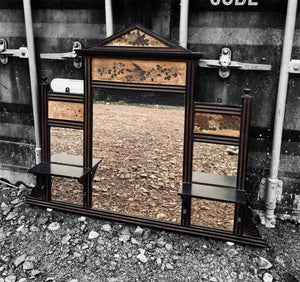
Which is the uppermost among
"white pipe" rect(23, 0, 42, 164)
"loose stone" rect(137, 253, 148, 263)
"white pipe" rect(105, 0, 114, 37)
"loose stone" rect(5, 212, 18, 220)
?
"white pipe" rect(105, 0, 114, 37)

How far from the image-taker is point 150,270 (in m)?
2.97

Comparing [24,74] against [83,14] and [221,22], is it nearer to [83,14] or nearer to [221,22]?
[83,14]

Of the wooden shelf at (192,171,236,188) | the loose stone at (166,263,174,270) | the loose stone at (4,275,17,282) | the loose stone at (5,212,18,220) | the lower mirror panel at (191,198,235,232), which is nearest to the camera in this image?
the loose stone at (4,275,17,282)

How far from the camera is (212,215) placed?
3.62 metres

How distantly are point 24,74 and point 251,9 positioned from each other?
9.82 feet

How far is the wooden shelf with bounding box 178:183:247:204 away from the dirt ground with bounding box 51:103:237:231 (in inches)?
17.3

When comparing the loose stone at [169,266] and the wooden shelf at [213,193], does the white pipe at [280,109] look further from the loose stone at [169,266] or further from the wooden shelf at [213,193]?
the loose stone at [169,266]

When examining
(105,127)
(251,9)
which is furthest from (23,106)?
(251,9)

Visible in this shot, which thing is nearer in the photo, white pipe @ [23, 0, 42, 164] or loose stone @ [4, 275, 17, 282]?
loose stone @ [4, 275, 17, 282]

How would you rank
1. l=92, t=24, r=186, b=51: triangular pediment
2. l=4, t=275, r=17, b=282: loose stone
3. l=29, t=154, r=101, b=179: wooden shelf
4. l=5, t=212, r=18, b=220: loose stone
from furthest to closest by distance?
l=5, t=212, r=18, b=220: loose stone, l=29, t=154, r=101, b=179: wooden shelf, l=92, t=24, r=186, b=51: triangular pediment, l=4, t=275, r=17, b=282: loose stone

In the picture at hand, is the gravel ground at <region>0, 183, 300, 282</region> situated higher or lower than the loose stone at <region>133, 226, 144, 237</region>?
lower

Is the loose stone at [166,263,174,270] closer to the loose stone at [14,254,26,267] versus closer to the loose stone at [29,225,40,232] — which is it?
the loose stone at [14,254,26,267]

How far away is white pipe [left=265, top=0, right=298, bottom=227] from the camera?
316cm

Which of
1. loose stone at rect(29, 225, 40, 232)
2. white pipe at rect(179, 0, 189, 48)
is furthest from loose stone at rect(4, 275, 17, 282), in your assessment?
white pipe at rect(179, 0, 189, 48)
